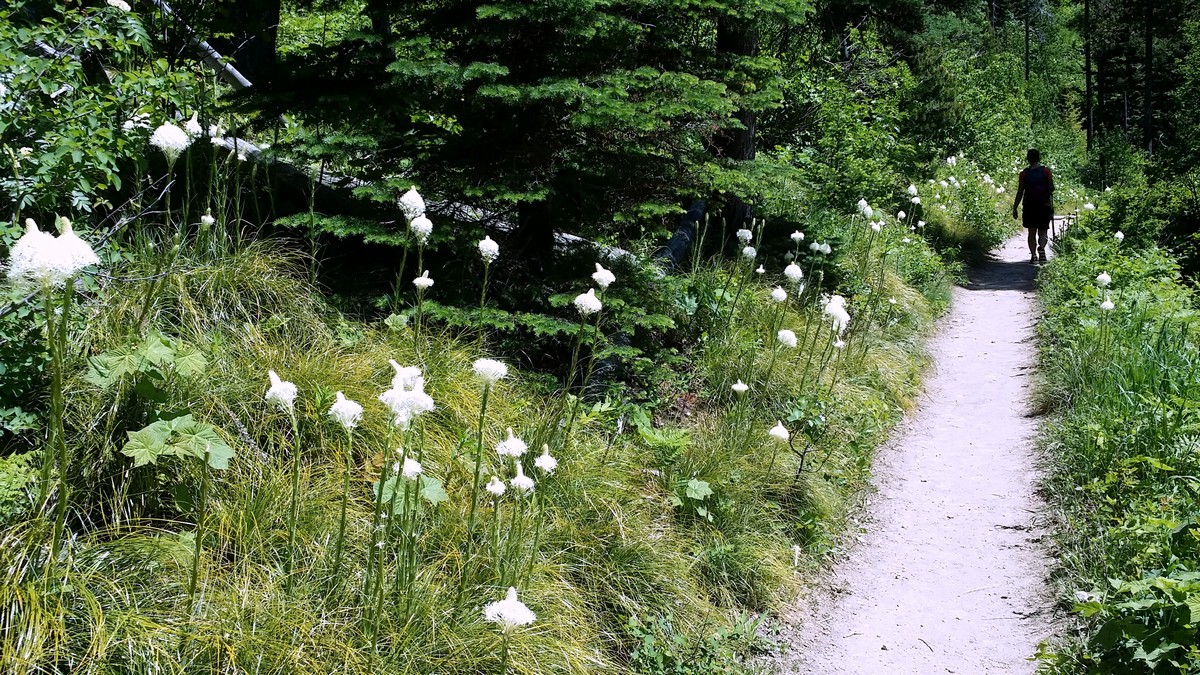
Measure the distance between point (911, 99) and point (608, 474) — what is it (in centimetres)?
1483

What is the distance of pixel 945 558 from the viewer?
523 cm

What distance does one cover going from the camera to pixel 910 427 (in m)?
7.19

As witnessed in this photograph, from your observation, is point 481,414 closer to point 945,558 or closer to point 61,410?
point 61,410

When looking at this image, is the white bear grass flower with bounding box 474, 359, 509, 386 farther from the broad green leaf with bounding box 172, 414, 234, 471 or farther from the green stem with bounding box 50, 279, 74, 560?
the green stem with bounding box 50, 279, 74, 560

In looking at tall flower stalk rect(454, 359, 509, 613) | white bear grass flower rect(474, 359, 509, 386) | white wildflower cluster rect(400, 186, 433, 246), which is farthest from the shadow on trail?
white bear grass flower rect(474, 359, 509, 386)

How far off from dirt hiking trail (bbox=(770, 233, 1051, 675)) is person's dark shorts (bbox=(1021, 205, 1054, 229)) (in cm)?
619

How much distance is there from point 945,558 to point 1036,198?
32.4 feet

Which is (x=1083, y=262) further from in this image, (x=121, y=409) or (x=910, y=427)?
(x=121, y=409)

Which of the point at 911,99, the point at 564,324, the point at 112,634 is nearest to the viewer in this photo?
the point at 112,634

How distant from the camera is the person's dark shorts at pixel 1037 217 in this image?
43.9 feet

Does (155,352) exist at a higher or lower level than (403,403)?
lower

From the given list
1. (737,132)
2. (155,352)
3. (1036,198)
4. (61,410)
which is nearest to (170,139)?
(155,352)

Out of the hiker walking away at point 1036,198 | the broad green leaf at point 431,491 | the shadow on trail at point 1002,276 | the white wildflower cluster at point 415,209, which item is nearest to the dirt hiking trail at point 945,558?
the broad green leaf at point 431,491

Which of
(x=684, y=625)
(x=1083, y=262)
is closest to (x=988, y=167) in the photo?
(x=1083, y=262)
